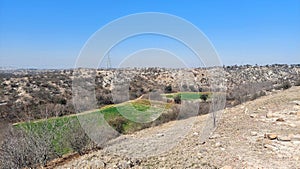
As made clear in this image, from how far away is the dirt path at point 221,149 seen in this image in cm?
794

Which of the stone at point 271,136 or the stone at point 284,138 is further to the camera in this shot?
the stone at point 271,136

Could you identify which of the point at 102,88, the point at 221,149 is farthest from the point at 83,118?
the point at 221,149

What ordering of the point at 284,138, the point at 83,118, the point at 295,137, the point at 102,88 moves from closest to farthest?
the point at 284,138 < the point at 295,137 < the point at 83,118 < the point at 102,88

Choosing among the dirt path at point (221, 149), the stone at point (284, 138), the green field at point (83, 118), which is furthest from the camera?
the green field at point (83, 118)

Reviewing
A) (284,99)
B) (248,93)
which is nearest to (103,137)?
(284,99)

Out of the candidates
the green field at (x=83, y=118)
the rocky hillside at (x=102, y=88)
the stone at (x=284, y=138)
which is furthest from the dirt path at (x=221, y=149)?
the rocky hillside at (x=102, y=88)

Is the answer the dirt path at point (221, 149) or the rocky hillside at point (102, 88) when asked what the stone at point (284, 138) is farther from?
the rocky hillside at point (102, 88)

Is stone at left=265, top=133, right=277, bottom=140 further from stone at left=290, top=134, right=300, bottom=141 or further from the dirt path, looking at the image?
stone at left=290, top=134, right=300, bottom=141

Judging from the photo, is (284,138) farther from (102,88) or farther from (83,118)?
(102,88)

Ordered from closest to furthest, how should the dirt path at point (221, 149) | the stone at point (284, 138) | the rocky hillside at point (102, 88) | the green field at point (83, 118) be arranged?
1. the dirt path at point (221, 149)
2. the stone at point (284, 138)
3. the green field at point (83, 118)
4. the rocky hillside at point (102, 88)

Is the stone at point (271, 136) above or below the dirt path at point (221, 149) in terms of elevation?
above

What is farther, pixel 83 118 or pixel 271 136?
pixel 83 118

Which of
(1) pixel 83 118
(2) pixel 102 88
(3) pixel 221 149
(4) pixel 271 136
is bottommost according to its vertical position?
(3) pixel 221 149

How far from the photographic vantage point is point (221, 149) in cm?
888
